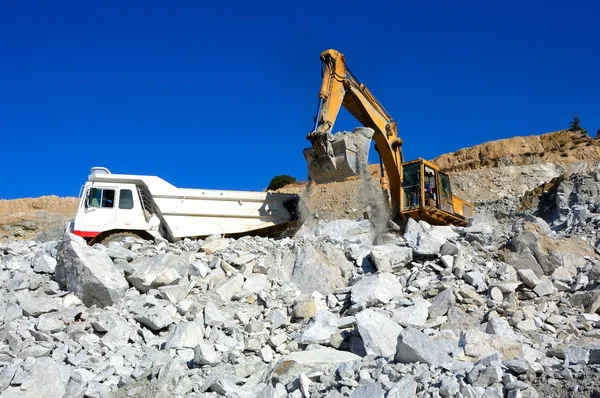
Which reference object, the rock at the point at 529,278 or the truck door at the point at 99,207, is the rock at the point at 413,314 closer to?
the rock at the point at 529,278

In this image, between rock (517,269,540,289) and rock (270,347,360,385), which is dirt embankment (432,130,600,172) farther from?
rock (270,347,360,385)

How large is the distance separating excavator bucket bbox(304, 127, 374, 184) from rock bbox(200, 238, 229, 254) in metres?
2.56

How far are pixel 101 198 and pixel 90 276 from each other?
3967mm

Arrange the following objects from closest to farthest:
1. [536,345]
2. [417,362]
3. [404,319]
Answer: [417,362] < [536,345] < [404,319]

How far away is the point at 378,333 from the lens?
5633 millimetres

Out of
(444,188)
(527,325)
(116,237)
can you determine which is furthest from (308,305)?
(444,188)

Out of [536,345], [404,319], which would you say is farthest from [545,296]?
[404,319]

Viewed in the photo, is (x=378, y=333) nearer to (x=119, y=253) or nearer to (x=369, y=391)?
(x=369, y=391)

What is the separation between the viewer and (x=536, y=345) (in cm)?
550

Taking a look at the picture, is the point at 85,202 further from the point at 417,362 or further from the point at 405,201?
the point at 417,362

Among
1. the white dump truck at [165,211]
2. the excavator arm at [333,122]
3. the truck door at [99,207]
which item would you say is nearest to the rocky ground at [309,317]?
the truck door at [99,207]

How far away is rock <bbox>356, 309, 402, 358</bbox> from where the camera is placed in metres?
5.51

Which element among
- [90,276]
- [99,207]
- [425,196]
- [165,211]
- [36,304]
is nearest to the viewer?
[36,304]

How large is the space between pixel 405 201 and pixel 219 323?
638 cm
